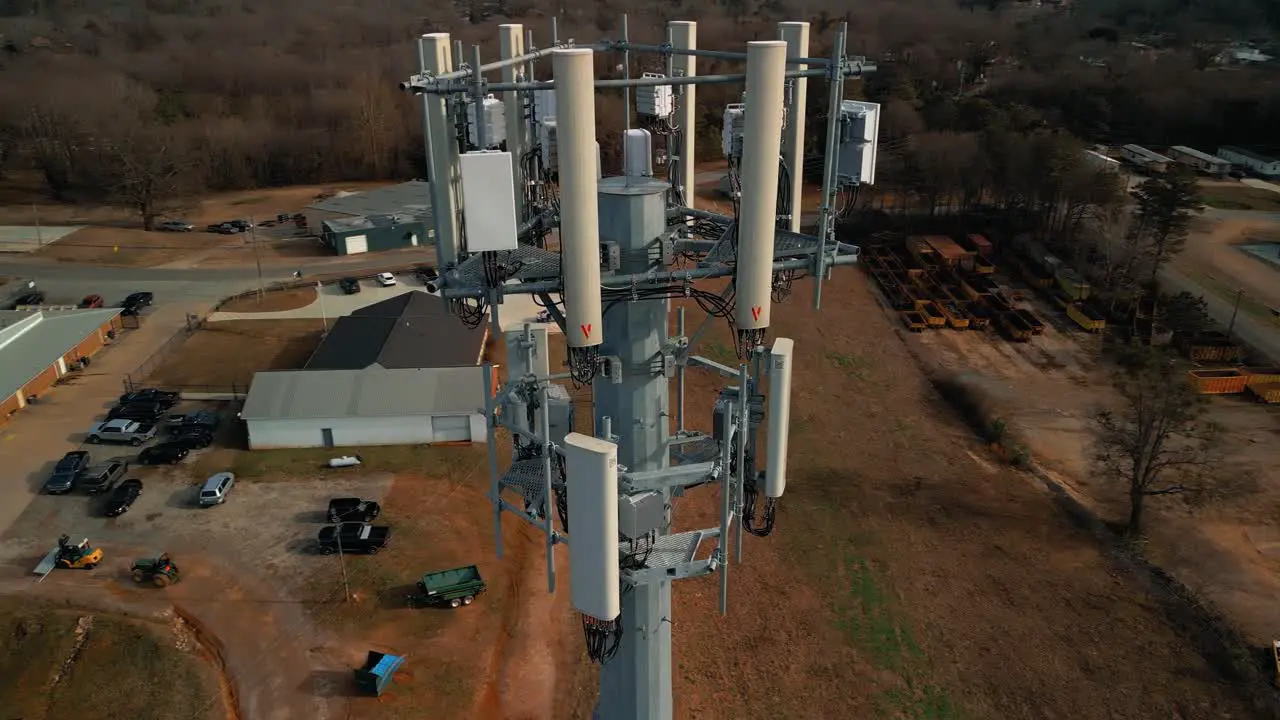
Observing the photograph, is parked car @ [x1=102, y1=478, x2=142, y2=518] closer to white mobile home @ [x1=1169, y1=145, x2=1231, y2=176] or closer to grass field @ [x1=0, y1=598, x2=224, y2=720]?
grass field @ [x1=0, y1=598, x2=224, y2=720]

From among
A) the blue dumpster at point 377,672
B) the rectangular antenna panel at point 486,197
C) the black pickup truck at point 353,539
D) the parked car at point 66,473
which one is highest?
the rectangular antenna panel at point 486,197

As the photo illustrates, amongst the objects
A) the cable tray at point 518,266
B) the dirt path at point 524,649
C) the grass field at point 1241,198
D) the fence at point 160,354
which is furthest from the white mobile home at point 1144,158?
the cable tray at point 518,266

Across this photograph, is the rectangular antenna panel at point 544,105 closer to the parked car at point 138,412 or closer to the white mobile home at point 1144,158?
the parked car at point 138,412

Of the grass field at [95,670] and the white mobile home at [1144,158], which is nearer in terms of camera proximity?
the grass field at [95,670]

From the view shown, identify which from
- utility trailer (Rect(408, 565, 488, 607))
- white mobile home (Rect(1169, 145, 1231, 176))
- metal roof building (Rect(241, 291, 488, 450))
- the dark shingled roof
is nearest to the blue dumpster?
utility trailer (Rect(408, 565, 488, 607))

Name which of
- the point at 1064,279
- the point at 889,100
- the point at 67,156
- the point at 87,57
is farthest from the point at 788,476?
the point at 87,57

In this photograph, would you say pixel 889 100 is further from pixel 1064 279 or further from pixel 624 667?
pixel 624 667

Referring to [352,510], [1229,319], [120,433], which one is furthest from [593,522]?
[1229,319]
